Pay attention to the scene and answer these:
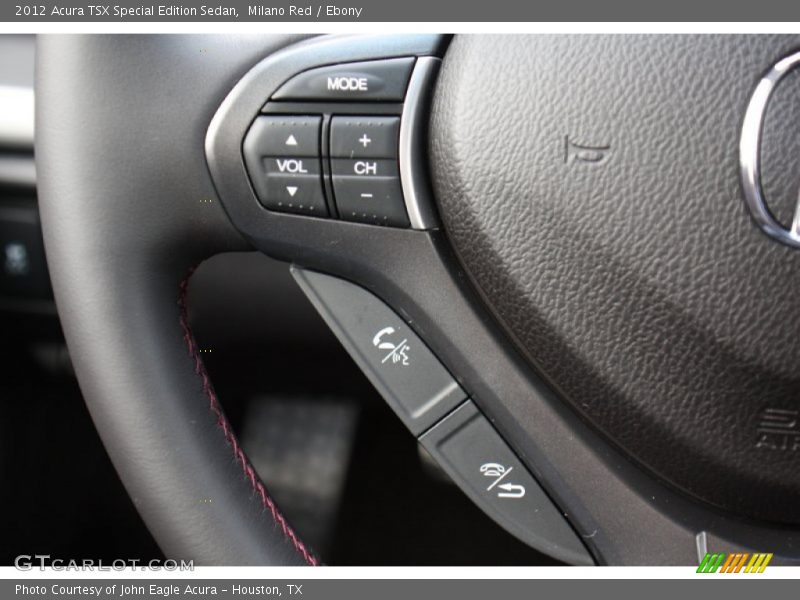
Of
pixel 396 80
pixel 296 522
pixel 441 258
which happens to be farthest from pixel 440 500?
pixel 396 80

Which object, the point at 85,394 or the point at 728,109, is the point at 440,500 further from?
the point at 728,109

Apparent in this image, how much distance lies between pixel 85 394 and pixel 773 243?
587 millimetres

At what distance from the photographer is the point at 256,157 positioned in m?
0.81

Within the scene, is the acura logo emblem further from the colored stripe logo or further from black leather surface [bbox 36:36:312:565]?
black leather surface [bbox 36:36:312:565]

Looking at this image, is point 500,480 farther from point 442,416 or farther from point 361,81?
point 361,81

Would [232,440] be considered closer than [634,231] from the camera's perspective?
No

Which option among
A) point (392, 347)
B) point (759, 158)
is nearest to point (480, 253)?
point (392, 347)

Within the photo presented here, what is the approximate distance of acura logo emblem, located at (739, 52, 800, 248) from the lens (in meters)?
0.73

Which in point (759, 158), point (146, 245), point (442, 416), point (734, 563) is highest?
point (759, 158)

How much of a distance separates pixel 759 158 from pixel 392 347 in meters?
0.33

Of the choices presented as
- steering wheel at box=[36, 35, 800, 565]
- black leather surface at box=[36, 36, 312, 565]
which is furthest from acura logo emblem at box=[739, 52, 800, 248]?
black leather surface at box=[36, 36, 312, 565]

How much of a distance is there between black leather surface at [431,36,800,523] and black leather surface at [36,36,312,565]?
21 cm

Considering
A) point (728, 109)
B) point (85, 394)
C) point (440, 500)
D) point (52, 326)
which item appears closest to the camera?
point (728, 109)

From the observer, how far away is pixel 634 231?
0.76 meters
